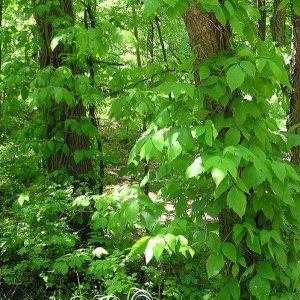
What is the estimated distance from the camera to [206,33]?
2.59m

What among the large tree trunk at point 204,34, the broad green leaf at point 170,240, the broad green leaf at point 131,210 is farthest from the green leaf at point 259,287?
the large tree trunk at point 204,34

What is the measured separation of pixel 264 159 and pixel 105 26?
6.33ft

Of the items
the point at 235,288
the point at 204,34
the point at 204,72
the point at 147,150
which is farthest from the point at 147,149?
the point at 235,288

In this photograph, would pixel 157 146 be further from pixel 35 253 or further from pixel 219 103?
pixel 35 253

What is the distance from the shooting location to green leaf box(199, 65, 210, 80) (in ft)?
7.94

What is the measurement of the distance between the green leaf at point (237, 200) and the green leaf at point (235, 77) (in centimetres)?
52

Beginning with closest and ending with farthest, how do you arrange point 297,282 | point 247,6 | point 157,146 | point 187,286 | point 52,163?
point 157,146 < point 247,6 < point 297,282 < point 187,286 < point 52,163

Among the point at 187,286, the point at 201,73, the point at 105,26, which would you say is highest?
the point at 105,26

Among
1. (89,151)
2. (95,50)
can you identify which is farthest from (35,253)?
(95,50)

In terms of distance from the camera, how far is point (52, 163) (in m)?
5.21

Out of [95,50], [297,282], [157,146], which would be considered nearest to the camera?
[157,146]

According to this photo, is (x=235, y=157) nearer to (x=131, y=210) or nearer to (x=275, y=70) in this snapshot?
(x=275, y=70)

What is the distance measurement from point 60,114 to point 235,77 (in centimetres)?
322

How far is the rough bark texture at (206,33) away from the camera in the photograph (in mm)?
2578
